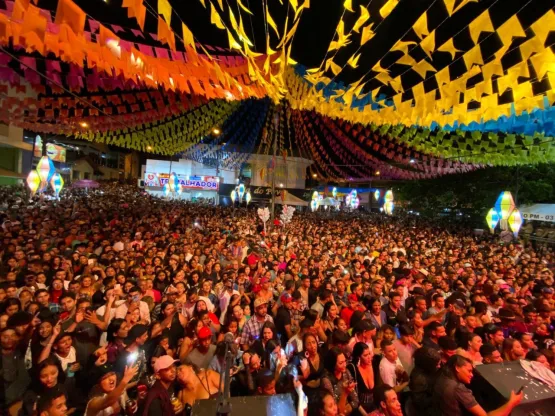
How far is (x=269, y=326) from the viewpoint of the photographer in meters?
3.76

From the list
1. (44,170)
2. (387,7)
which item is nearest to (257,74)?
(387,7)

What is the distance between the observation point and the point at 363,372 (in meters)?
3.24

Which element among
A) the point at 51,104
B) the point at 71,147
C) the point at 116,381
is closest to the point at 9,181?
the point at 71,147

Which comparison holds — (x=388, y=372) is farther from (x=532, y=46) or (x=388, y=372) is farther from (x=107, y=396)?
(x=532, y=46)

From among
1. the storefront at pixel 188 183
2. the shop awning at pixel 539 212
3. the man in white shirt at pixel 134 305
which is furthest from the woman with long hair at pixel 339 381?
the storefront at pixel 188 183

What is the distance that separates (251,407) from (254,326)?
217cm

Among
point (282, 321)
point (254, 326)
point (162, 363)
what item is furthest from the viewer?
point (282, 321)

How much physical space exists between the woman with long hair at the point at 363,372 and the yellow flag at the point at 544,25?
3.58 m

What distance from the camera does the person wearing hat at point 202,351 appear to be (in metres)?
3.44

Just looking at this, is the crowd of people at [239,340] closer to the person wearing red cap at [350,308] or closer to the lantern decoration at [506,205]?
the person wearing red cap at [350,308]

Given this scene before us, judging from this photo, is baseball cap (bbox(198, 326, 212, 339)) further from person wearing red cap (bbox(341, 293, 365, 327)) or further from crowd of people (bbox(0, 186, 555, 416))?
person wearing red cap (bbox(341, 293, 365, 327))

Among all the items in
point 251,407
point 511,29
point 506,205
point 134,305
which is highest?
point 511,29

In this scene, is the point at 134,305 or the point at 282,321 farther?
the point at 282,321

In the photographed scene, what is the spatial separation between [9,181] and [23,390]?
1214 inches
